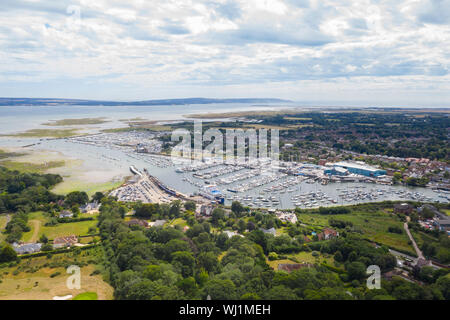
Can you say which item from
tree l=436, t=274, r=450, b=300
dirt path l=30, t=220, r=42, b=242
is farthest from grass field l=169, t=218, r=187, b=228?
tree l=436, t=274, r=450, b=300

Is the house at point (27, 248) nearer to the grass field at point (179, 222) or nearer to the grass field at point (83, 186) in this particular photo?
the grass field at point (179, 222)

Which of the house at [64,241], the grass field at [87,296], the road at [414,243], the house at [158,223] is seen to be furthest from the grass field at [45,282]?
the road at [414,243]

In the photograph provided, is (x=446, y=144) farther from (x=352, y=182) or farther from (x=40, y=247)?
(x=40, y=247)

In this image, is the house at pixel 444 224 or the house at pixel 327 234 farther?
the house at pixel 444 224

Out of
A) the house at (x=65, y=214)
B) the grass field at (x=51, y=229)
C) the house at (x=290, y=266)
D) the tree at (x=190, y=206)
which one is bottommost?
the house at (x=290, y=266)

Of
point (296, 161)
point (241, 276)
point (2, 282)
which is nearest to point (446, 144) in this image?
point (296, 161)

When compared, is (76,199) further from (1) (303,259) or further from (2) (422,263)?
(2) (422,263)
